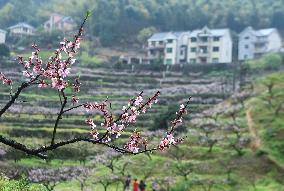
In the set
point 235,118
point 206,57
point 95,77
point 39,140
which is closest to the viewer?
point 39,140

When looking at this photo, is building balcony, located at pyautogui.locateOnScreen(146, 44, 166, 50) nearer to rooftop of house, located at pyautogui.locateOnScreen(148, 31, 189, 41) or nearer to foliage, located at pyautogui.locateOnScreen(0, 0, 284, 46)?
rooftop of house, located at pyautogui.locateOnScreen(148, 31, 189, 41)

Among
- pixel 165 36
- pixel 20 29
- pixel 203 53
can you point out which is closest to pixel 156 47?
pixel 165 36

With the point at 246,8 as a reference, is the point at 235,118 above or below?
below

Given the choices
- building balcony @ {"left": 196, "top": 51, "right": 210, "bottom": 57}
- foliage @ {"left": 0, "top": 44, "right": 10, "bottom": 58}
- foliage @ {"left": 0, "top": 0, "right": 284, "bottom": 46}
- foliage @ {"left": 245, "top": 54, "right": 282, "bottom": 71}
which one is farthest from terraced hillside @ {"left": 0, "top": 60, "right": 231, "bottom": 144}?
foliage @ {"left": 0, "top": 0, "right": 284, "bottom": 46}

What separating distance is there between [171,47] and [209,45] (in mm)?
6580

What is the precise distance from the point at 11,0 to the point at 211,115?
77080mm

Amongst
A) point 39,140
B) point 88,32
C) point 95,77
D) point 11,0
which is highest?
point 11,0

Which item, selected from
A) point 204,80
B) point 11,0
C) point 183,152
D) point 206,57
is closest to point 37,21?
point 11,0

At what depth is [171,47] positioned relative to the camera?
90.9 meters

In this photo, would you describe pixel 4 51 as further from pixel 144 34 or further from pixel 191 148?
pixel 191 148

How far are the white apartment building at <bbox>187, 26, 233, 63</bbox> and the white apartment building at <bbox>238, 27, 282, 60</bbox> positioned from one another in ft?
11.7

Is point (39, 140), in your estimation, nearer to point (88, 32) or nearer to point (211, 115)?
point (211, 115)

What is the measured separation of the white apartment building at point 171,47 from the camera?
90750 mm

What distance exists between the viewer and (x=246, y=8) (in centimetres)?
10400
